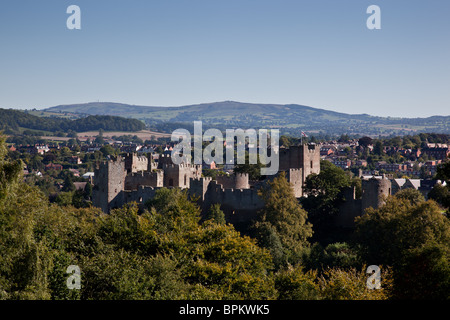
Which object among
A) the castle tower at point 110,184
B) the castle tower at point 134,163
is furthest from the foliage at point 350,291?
the castle tower at point 134,163

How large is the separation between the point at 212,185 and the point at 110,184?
6955 mm

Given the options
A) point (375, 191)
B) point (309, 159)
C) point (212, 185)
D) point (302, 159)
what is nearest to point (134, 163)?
point (212, 185)

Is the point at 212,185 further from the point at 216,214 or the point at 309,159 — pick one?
the point at 309,159

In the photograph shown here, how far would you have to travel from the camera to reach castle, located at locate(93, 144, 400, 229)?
41.4 m

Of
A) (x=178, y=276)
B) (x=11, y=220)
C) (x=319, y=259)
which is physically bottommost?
(x=319, y=259)

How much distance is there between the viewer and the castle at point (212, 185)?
41.4m

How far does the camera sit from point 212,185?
140ft

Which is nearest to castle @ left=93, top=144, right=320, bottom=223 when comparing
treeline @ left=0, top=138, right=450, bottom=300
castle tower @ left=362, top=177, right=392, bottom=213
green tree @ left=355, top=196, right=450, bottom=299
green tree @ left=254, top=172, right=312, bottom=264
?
green tree @ left=254, top=172, right=312, bottom=264

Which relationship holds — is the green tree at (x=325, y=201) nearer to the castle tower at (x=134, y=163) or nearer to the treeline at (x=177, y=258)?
the treeline at (x=177, y=258)

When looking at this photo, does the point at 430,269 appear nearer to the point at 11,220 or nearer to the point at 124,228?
the point at 124,228

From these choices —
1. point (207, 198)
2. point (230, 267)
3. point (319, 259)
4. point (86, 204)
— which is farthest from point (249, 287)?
point (86, 204)

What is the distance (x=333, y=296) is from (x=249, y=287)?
2658mm

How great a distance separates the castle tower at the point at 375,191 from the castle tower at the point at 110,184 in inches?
607
